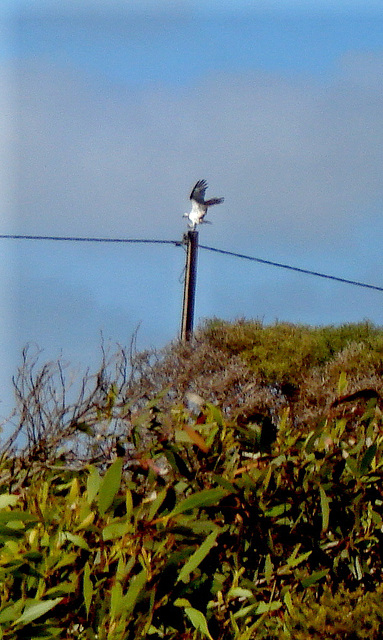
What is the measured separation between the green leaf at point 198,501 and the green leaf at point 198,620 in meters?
0.14

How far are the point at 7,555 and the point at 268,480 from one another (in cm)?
45

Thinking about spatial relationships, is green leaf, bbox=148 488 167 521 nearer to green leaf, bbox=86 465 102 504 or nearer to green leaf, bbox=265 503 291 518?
green leaf, bbox=86 465 102 504

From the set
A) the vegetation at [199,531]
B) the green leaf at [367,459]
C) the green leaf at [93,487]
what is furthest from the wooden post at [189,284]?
the green leaf at [93,487]

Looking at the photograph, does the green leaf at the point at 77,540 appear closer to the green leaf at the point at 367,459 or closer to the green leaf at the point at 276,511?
the green leaf at the point at 276,511

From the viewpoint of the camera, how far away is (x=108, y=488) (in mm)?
1367

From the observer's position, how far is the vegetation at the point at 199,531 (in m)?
1.33

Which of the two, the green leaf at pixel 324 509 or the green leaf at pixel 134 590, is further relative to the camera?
the green leaf at pixel 324 509

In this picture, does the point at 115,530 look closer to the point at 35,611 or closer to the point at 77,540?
the point at 77,540

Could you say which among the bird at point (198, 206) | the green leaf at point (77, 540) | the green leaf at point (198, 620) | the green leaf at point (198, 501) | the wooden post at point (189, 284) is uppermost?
the bird at point (198, 206)

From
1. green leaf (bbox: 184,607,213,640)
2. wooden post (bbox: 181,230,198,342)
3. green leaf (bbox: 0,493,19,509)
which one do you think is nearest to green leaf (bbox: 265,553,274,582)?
green leaf (bbox: 184,607,213,640)

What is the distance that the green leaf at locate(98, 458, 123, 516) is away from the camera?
135 cm

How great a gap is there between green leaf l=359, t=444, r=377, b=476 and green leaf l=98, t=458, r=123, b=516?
1.60ft

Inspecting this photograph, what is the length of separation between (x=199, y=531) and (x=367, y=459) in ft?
1.26

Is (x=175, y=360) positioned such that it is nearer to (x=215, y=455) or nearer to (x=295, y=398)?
(x=295, y=398)
